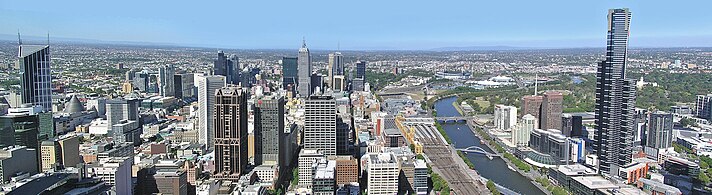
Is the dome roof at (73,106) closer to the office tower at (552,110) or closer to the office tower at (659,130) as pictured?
→ the office tower at (552,110)

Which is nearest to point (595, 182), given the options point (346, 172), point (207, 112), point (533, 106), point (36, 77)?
point (346, 172)

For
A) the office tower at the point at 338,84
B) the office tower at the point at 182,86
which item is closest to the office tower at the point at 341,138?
the office tower at the point at 182,86

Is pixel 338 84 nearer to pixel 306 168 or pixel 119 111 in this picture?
pixel 119 111

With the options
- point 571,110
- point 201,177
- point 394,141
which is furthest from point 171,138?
point 571,110

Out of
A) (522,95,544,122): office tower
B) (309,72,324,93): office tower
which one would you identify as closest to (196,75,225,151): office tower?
(522,95,544,122): office tower

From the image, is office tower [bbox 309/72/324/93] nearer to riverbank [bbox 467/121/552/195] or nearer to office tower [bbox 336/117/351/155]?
riverbank [bbox 467/121/552/195]

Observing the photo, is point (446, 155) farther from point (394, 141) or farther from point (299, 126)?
point (299, 126)

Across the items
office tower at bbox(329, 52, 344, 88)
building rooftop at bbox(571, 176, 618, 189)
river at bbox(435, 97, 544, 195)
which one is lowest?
river at bbox(435, 97, 544, 195)
